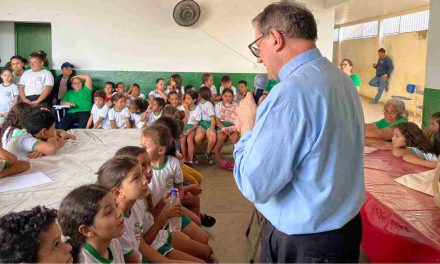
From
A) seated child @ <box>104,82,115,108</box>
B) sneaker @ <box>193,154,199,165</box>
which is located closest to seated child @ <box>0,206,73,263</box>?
sneaker @ <box>193,154,199,165</box>

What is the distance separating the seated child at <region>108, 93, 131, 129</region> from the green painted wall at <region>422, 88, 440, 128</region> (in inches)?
146

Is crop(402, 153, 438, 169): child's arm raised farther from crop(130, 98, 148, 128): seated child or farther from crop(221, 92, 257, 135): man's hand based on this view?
crop(130, 98, 148, 128): seated child

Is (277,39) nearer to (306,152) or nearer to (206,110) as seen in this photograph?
(306,152)

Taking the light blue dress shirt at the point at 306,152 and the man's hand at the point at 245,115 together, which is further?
the man's hand at the point at 245,115

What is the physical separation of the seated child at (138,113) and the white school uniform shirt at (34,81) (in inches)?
54.1

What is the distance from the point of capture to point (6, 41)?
23.6ft

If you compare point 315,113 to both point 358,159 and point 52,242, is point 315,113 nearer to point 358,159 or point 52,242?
point 358,159

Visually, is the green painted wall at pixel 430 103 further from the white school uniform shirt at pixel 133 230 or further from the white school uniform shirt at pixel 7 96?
the white school uniform shirt at pixel 7 96

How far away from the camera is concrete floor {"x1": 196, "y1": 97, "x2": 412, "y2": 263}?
303cm

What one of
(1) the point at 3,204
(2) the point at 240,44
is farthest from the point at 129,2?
(1) the point at 3,204

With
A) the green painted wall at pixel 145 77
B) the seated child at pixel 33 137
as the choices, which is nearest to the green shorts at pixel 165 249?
the seated child at pixel 33 137

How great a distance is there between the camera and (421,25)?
10.2 metres

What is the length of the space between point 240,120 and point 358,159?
42cm

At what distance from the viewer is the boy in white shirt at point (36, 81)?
5.88 m
